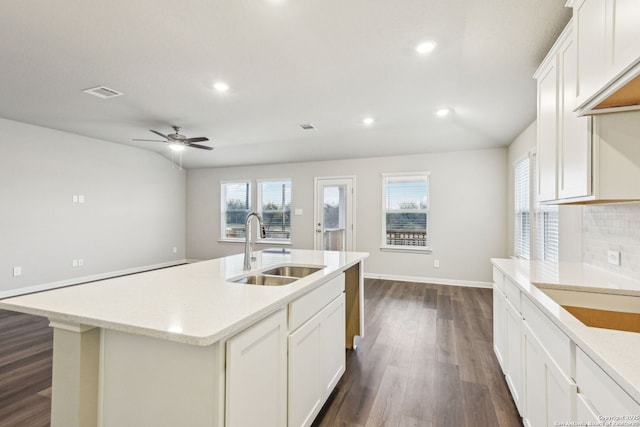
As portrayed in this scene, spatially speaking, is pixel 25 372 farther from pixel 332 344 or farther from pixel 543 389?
pixel 543 389

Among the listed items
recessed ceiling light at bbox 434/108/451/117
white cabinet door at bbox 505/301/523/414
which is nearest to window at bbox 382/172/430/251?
recessed ceiling light at bbox 434/108/451/117

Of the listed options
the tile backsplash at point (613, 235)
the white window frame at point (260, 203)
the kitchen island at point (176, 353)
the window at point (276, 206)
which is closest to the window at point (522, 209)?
the tile backsplash at point (613, 235)

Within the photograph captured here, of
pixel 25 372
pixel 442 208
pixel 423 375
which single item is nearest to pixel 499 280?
pixel 423 375

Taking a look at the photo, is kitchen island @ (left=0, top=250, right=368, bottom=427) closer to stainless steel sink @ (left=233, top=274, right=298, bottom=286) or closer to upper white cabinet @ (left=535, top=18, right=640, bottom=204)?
stainless steel sink @ (left=233, top=274, right=298, bottom=286)

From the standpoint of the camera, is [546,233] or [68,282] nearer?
[546,233]

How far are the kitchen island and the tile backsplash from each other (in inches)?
74.9

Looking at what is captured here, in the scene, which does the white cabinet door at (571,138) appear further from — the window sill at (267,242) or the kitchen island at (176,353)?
the window sill at (267,242)

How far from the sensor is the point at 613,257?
1.86m

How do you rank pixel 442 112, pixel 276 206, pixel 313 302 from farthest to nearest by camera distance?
1. pixel 276 206
2. pixel 442 112
3. pixel 313 302

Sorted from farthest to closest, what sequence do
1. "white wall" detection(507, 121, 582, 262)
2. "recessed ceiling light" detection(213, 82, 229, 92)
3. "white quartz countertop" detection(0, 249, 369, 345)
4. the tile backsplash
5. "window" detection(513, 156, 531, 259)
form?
"window" detection(513, 156, 531, 259), "recessed ceiling light" detection(213, 82, 229, 92), "white wall" detection(507, 121, 582, 262), the tile backsplash, "white quartz countertop" detection(0, 249, 369, 345)

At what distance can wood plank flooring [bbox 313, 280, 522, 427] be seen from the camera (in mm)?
1863

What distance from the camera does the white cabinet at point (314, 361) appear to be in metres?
1.49

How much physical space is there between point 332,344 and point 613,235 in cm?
195

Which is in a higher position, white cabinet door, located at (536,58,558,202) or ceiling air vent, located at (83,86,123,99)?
ceiling air vent, located at (83,86,123,99)
